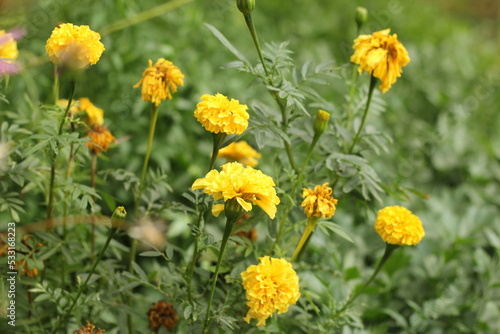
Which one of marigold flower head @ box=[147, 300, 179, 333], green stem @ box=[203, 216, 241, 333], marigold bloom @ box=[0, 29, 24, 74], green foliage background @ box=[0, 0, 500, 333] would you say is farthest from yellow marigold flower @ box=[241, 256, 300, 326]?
marigold bloom @ box=[0, 29, 24, 74]

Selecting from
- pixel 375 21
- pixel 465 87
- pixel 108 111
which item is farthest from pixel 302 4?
pixel 108 111

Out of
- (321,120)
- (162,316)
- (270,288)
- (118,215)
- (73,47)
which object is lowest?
(162,316)

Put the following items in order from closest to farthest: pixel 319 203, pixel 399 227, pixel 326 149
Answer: pixel 319 203 → pixel 399 227 → pixel 326 149

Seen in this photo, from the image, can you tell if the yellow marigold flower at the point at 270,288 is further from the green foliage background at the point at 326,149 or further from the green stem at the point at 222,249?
the green foliage background at the point at 326,149

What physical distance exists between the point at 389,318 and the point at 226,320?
3.19ft

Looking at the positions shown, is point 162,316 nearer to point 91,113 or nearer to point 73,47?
point 91,113

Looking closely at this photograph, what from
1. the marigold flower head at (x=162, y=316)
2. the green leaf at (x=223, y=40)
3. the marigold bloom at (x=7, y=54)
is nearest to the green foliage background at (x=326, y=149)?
the marigold flower head at (x=162, y=316)

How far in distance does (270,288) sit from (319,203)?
0.63ft

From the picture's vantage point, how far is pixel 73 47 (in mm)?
1026

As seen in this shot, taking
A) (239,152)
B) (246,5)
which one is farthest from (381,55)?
(239,152)

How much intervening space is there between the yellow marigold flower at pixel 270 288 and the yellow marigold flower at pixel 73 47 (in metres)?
0.48

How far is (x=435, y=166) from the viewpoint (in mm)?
2668

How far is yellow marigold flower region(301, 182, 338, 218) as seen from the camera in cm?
111

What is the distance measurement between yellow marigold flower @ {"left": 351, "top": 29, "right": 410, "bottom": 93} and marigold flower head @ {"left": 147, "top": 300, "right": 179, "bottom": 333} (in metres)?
0.66
